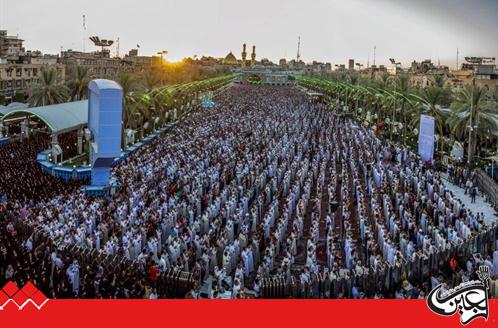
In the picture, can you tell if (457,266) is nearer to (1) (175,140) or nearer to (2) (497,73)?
(1) (175,140)

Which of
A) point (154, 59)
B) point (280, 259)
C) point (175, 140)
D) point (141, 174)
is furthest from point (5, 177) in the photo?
point (154, 59)

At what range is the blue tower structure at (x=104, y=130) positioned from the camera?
19.0 meters

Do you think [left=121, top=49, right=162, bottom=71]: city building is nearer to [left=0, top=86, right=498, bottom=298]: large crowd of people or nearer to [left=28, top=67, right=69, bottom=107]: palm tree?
[left=28, top=67, right=69, bottom=107]: palm tree

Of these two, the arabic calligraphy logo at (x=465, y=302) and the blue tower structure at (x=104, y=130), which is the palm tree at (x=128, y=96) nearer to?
the blue tower structure at (x=104, y=130)

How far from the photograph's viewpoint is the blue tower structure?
19016mm

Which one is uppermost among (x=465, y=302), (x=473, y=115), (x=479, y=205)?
(x=473, y=115)

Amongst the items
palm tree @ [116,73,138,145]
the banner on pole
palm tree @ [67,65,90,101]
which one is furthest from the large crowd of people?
palm tree @ [67,65,90,101]

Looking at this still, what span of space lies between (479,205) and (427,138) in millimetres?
7829

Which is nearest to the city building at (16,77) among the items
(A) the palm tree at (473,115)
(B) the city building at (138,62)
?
(A) the palm tree at (473,115)

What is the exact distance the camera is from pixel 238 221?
15.9m

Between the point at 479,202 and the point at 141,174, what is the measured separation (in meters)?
13.6

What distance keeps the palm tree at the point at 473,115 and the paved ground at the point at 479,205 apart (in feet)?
16.7

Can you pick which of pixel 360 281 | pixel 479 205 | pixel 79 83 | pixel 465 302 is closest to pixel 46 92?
pixel 79 83

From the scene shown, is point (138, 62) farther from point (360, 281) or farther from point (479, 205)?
point (360, 281)
